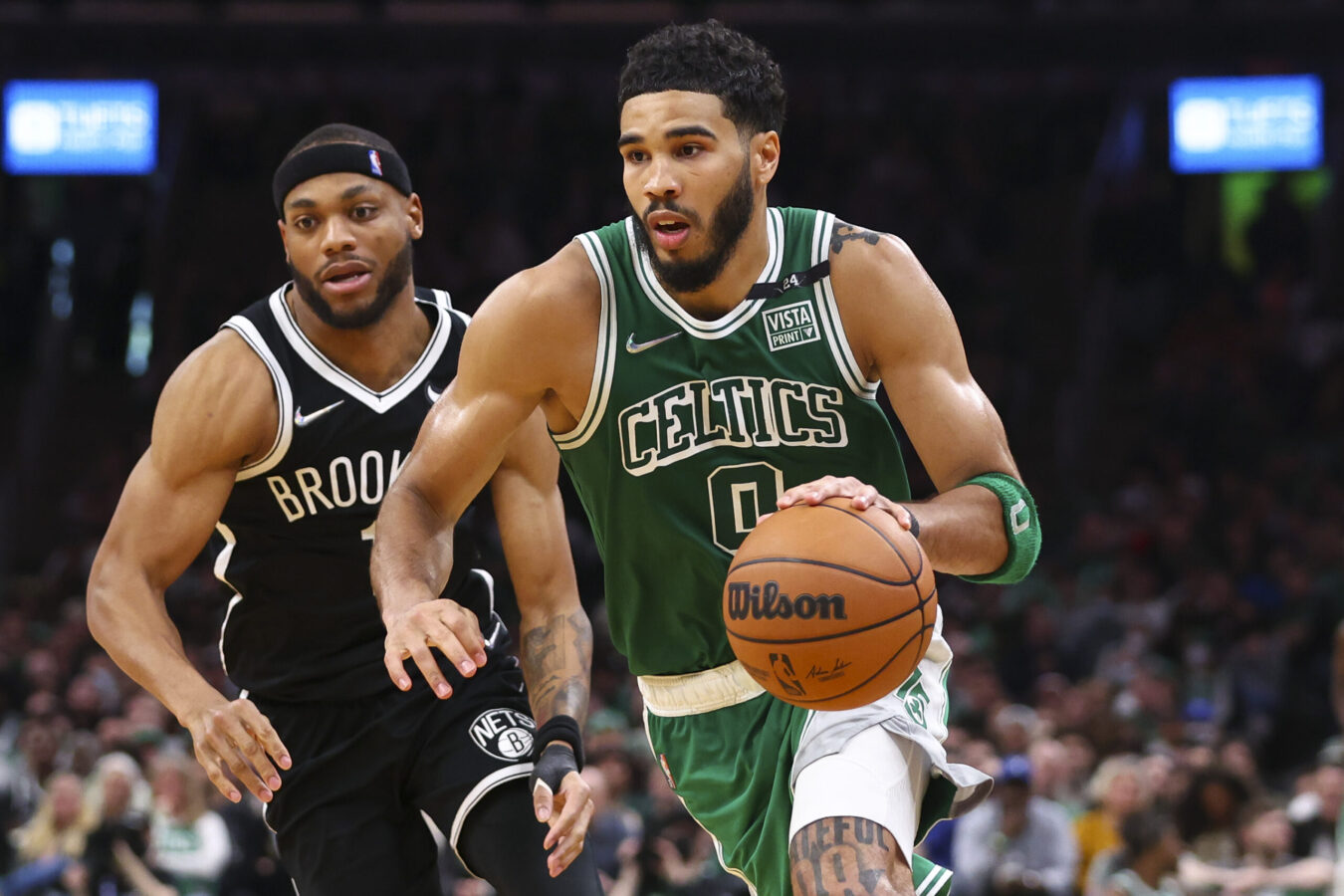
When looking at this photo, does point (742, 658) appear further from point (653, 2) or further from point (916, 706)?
point (653, 2)

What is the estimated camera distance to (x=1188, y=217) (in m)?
18.1

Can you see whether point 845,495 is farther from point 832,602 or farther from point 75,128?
point 75,128

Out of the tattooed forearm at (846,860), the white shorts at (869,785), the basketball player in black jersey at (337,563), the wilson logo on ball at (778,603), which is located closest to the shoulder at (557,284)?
→ the basketball player in black jersey at (337,563)

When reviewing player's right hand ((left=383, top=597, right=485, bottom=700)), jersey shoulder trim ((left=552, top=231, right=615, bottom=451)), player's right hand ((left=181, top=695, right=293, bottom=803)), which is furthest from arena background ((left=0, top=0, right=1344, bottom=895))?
player's right hand ((left=383, top=597, right=485, bottom=700))

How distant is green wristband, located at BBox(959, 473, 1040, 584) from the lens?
3592mm

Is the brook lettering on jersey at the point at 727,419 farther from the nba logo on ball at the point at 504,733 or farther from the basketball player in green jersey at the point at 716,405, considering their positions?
the nba logo on ball at the point at 504,733

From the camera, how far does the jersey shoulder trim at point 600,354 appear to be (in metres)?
3.97

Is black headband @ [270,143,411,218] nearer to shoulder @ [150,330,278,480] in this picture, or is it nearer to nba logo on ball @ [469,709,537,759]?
shoulder @ [150,330,278,480]

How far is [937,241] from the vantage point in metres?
17.2

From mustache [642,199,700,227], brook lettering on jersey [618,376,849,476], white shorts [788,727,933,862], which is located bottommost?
white shorts [788,727,933,862]

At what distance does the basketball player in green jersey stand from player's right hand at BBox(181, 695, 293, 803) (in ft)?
1.71

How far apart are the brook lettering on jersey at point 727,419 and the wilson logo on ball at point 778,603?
69cm

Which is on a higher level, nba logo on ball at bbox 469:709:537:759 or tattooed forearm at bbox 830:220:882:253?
tattooed forearm at bbox 830:220:882:253

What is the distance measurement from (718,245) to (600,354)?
0.38 meters
